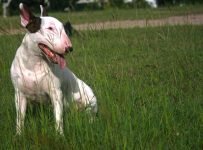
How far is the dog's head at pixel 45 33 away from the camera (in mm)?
3801

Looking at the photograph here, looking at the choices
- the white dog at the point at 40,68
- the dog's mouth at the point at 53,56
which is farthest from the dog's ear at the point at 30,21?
the dog's mouth at the point at 53,56

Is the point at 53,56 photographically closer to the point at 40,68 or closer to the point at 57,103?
the point at 40,68

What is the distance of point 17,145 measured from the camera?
3.59 meters

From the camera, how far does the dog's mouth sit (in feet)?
12.7

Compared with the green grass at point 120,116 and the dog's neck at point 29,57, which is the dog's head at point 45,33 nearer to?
the dog's neck at point 29,57

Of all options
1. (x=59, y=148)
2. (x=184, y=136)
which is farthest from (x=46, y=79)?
(x=184, y=136)

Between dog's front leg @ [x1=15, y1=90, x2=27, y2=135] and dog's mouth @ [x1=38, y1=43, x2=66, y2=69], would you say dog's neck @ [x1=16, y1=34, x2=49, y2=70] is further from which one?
dog's front leg @ [x1=15, y1=90, x2=27, y2=135]

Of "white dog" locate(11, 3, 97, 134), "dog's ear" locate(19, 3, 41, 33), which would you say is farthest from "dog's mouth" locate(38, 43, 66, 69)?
"dog's ear" locate(19, 3, 41, 33)

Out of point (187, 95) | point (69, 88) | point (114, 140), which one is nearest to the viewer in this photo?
point (114, 140)

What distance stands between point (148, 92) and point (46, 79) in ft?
3.53

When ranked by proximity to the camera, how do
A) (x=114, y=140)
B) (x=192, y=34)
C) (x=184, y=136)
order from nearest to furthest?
1. (x=114, y=140)
2. (x=184, y=136)
3. (x=192, y=34)

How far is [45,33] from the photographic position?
12.8ft

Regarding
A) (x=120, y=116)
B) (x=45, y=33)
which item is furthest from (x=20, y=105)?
(x=120, y=116)

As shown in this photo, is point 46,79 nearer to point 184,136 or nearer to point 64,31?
point 64,31
